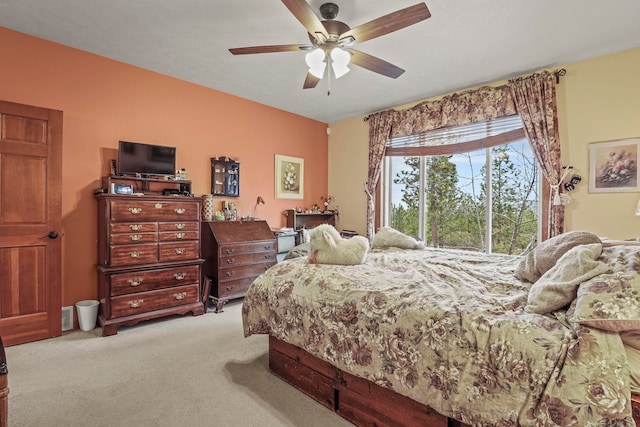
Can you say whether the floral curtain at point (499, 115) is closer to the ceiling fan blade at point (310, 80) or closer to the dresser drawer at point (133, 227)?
the ceiling fan blade at point (310, 80)

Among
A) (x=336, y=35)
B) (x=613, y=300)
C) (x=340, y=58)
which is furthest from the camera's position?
(x=340, y=58)

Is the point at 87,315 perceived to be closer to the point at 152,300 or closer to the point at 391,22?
the point at 152,300

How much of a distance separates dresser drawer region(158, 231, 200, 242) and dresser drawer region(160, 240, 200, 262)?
5 cm

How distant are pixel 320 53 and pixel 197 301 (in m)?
2.95

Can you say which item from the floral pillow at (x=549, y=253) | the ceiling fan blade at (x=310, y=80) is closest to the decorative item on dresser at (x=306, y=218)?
the ceiling fan blade at (x=310, y=80)

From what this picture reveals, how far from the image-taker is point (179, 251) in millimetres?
3516

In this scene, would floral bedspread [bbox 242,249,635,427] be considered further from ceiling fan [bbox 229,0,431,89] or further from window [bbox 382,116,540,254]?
window [bbox 382,116,540,254]

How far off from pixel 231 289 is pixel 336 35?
3.02 metres

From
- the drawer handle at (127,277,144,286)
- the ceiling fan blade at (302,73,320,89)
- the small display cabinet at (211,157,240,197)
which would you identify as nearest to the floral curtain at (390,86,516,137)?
the ceiling fan blade at (302,73,320,89)

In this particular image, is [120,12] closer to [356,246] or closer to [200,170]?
[200,170]

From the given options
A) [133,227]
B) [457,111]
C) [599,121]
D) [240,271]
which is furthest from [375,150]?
[133,227]

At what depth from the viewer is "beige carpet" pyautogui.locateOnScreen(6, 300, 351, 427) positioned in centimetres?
186

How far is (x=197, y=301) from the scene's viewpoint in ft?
12.0

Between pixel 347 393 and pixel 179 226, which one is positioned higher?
pixel 179 226
